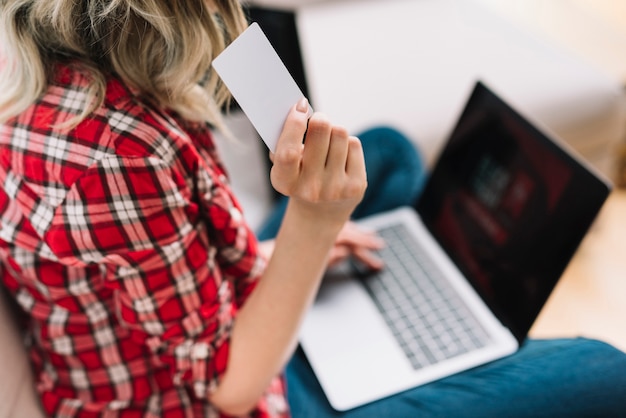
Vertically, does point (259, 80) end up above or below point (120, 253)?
above

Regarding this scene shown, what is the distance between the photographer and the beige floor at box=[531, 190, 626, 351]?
1.19m

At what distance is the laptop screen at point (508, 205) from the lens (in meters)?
0.76

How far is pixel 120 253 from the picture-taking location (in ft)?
1.81

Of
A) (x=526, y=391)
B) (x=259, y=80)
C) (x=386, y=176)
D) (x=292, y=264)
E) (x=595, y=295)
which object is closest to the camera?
(x=259, y=80)

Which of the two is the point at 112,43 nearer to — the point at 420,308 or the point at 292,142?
the point at 292,142

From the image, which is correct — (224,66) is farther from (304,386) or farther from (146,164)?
(304,386)

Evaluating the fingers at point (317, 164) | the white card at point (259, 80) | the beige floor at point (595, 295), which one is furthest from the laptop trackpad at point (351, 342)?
the beige floor at point (595, 295)

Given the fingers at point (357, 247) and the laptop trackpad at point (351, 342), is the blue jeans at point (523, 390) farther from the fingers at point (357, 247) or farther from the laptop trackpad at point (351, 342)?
the fingers at point (357, 247)

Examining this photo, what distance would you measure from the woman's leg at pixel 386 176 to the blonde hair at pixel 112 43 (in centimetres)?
49

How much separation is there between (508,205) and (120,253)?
1.86 feet

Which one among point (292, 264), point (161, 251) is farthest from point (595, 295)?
point (161, 251)

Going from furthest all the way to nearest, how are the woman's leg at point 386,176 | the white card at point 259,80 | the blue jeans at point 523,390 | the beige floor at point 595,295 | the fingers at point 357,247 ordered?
1. the beige floor at point 595,295
2. the woman's leg at point 386,176
3. the fingers at point 357,247
4. the blue jeans at point 523,390
5. the white card at point 259,80

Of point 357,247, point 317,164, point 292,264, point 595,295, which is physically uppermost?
point 317,164

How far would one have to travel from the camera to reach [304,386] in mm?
805
